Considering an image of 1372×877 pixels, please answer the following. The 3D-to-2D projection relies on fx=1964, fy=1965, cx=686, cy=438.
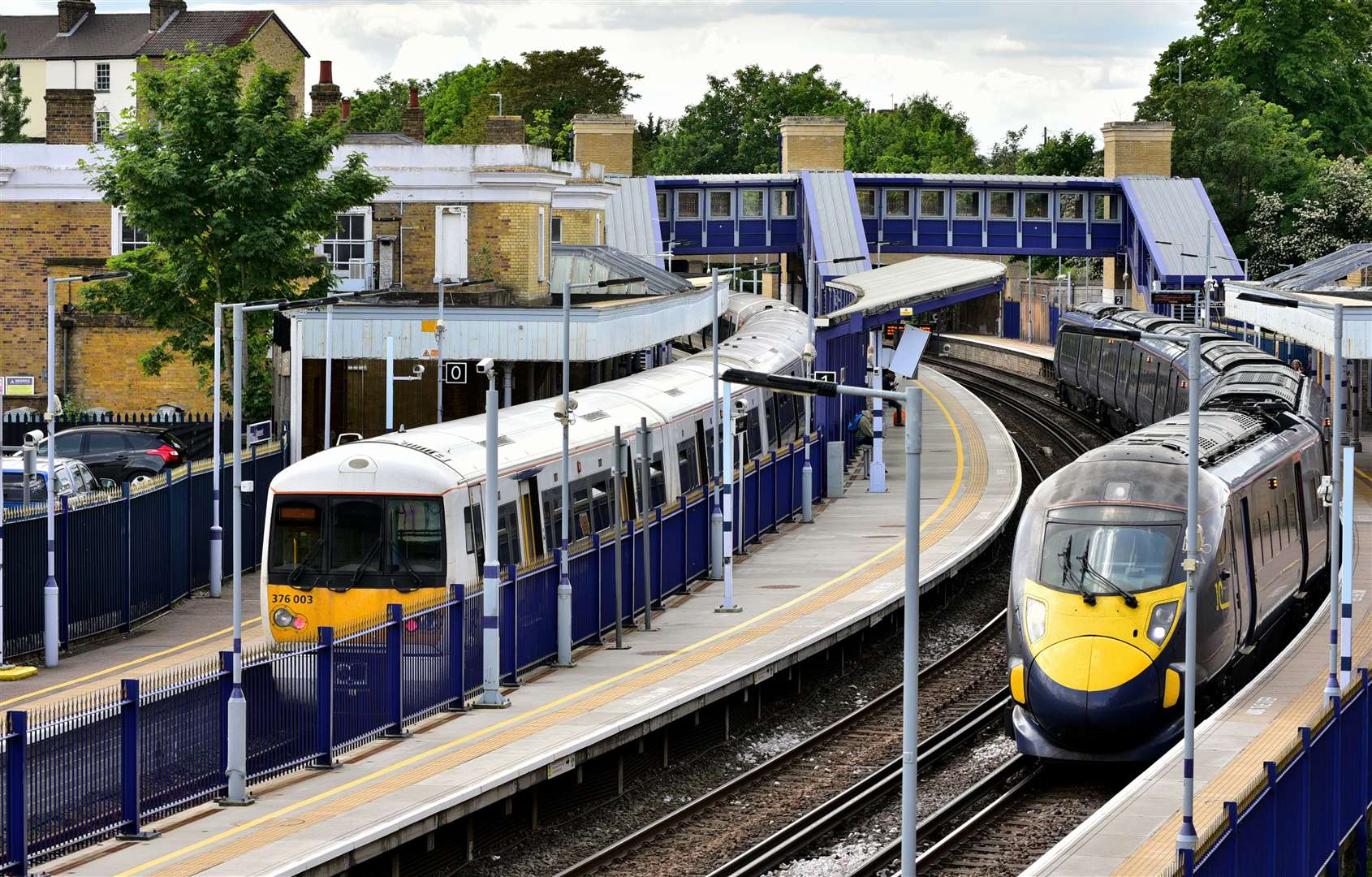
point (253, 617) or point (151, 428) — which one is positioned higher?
point (151, 428)

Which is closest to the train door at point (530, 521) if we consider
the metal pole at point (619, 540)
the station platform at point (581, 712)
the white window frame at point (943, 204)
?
the metal pole at point (619, 540)

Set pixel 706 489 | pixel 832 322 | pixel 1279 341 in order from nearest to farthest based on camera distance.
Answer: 1. pixel 706 489
2. pixel 832 322
3. pixel 1279 341

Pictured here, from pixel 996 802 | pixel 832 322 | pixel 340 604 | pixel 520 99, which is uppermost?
pixel 520 99

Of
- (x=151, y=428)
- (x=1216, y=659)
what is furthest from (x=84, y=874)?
(x=151, y=428)

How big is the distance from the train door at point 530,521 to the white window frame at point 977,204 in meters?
56.0

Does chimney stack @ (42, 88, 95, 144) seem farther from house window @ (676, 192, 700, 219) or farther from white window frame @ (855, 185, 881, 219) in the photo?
white window frame @ (855, 185, 881, 219)

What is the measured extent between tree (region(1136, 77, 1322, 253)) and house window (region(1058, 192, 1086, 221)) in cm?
970

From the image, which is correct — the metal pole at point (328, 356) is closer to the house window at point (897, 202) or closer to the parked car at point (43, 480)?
the parked car at point (43, 480)

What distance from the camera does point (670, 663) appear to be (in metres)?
25.1

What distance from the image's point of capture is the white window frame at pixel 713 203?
7769cm

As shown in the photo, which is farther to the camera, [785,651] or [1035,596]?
[785,651]

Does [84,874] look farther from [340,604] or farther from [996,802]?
[996,802]

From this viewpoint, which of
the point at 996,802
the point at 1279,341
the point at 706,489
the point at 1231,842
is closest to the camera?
the point at 1231,842

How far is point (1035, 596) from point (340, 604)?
7.85 m
